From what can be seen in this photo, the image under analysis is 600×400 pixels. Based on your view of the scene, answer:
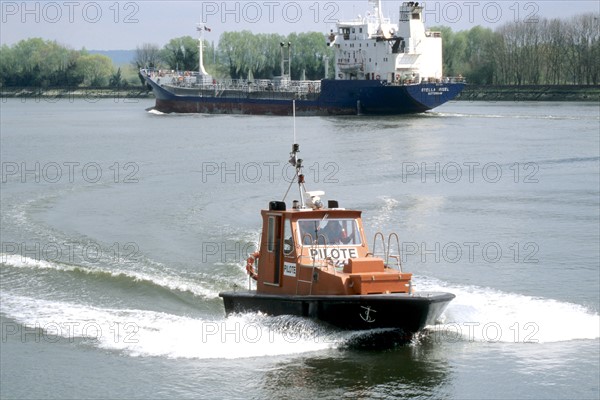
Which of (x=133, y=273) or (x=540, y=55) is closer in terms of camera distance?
(x=133, y=273)

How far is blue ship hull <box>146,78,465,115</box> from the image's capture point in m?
86.1

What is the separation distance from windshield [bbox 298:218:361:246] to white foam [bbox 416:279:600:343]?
7.98ft

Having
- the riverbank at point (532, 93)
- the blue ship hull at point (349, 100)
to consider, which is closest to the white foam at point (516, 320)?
the blue ship hull at point (349, 100)

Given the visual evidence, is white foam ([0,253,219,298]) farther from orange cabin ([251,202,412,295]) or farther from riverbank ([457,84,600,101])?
riverbank ([457,84,600,101])

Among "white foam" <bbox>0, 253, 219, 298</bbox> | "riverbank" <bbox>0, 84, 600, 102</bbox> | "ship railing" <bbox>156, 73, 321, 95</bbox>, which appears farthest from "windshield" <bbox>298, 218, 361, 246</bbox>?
"riverbank" <bbox>0, 84, 600, 102</bbox>

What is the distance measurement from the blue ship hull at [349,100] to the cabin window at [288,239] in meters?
66.4

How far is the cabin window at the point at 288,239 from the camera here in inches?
766

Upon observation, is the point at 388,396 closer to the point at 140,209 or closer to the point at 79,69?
the point at 140,209

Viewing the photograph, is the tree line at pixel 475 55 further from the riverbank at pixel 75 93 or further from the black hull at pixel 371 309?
the black hull at pixel 371 309

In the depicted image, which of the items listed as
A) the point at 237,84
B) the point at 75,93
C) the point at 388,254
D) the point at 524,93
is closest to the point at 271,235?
the point at 388,254

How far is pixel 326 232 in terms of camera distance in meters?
19.5

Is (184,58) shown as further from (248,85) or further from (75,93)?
(248,85)

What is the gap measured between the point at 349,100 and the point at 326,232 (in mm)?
70690

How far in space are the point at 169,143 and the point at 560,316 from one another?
43301 millimetres
